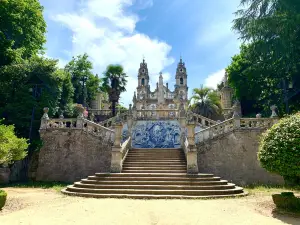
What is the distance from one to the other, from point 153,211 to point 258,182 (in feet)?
32.7

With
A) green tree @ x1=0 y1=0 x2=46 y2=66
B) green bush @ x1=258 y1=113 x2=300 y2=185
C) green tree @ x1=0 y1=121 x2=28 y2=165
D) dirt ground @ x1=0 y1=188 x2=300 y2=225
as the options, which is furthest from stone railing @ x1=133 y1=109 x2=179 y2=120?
green bush @ x1=258 y1=113 x2=300 y2=185

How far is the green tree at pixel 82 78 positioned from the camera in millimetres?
34031

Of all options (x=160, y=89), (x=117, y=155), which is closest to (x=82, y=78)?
(x=117, y=155)

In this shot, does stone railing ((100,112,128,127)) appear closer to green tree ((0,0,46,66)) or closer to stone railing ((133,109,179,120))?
stone railing ((133,109,179,120))

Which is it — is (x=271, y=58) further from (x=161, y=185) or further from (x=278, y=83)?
(x=161, y=185)

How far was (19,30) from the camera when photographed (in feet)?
64.9

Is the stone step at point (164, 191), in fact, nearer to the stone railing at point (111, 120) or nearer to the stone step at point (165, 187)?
the stone step at point (165, 187)

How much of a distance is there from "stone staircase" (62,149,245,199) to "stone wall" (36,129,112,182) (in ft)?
10.5

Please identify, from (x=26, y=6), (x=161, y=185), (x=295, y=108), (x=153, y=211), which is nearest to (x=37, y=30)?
(x=26, y=6)

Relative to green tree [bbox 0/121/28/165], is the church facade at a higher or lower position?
higher

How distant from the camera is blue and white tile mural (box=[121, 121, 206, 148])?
18.4 metres

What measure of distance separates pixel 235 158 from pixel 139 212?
9.85 meters

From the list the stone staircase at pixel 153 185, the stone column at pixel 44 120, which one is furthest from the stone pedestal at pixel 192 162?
the stone column at pixel 44 120

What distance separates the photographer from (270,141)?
8.47 meters
